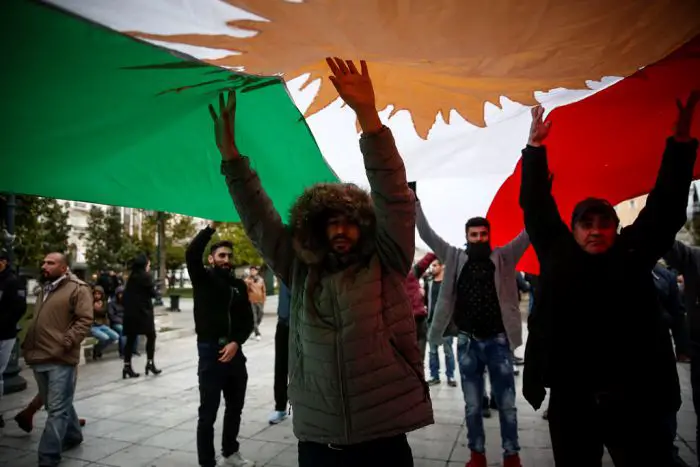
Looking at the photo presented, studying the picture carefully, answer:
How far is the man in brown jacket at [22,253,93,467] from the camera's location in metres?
4.19

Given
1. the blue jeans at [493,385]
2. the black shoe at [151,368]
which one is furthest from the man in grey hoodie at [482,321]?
the black shoe at [151,368]

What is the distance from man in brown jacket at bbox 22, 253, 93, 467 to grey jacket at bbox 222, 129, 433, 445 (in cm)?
315

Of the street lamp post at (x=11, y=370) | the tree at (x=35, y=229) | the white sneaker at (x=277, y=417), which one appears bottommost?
the white sneaker at (x=277, y=417)

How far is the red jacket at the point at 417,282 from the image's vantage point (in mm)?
5926

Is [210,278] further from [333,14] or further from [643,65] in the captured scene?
[643,65]

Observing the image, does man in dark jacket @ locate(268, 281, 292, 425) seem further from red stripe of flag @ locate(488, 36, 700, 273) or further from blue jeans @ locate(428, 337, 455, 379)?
red stripe of flag @ locate(488, 36, 700, 273)

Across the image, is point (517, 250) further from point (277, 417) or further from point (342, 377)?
point (277, 417)

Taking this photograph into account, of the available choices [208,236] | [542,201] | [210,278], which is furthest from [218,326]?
[542,201]

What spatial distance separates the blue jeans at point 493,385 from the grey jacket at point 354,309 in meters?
2.03

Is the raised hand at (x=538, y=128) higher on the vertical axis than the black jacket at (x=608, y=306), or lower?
higher

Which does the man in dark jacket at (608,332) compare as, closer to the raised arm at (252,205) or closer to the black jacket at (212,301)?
the raised arm at (252,205)

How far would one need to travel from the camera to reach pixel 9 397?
255 inches

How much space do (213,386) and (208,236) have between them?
1247 millimetres

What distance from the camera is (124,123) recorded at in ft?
8.98
